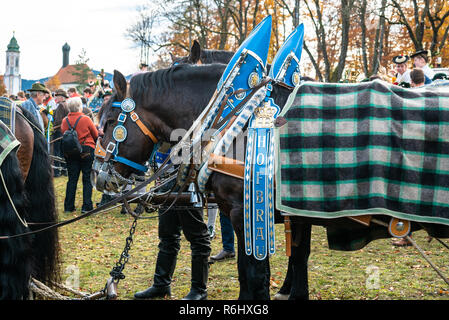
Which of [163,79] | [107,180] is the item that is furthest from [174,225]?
[163,79]

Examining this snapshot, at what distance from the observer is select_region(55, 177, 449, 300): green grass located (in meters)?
5.26

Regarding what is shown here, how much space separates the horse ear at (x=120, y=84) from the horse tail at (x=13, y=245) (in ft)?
3.24

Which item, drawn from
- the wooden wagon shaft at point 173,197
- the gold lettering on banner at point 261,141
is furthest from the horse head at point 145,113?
the gold lettering on banner at point 261,141

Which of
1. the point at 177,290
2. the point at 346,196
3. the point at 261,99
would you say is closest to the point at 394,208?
the point at 346,196

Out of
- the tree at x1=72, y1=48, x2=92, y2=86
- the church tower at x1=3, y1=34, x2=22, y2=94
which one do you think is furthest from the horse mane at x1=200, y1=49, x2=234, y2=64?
the church tower at x1=3, y1=34, x2=22, y2=94

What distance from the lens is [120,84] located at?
423 centimetres

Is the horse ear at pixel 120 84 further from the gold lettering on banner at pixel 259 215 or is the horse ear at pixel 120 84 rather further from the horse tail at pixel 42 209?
the gold lettering on banner at pixel 259 215

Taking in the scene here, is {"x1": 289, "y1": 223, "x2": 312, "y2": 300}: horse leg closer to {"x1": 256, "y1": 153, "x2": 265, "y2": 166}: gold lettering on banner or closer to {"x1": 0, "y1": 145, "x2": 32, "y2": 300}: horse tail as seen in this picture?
{"x1": 256, "y1": 153, "x2": 265, "y2": 166}: gold lettering on banner

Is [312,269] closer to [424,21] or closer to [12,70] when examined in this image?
[424,21]

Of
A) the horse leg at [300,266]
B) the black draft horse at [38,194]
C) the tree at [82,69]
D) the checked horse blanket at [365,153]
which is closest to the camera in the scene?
the checked horse blanket at [365,153]

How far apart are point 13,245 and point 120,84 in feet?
5.08

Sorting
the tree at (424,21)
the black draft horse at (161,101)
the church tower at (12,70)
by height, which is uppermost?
the church tower at (12,70)

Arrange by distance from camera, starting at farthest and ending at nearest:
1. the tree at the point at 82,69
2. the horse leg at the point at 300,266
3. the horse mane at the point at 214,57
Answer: the tree at the point at 82,69
the horse mane at the point at 214,57
the horse leg at the point at 300,266

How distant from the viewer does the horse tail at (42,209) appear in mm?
4703
